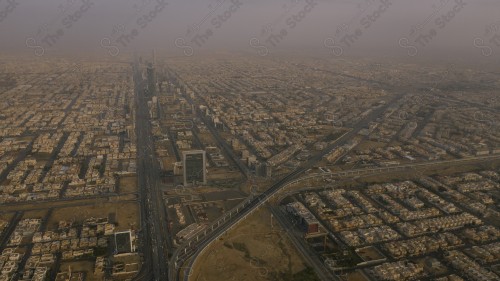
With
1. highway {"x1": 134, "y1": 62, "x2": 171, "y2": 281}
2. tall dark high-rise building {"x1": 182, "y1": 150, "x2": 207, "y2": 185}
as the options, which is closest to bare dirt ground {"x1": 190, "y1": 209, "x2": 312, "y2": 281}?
highway {"x1": 134, "y1": 62, "x2": 171, "y2": 281}

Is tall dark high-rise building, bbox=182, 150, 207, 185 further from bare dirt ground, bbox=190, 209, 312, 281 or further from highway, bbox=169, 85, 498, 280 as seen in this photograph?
bare dirt ground, bbox=190, 209, 312, 281

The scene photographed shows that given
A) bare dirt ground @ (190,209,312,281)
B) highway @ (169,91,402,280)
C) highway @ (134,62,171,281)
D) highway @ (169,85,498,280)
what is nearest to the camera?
bare dirt ground @ (190,209,312,281)

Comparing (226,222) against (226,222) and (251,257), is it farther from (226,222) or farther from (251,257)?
(251,257)

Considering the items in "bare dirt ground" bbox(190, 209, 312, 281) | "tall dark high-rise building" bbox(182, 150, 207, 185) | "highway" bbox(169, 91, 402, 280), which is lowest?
"bare dirt ground" bbox(190, 209, 312, 281)

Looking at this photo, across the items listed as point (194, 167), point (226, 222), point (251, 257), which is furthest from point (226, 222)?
point (194, 167)

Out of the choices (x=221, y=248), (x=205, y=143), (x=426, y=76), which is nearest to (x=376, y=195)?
(x=221, y=248)

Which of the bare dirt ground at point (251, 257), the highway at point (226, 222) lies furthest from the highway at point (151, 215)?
the bare dirt ground at point (251, 257)

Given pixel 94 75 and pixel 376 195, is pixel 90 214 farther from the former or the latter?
pixel 94 75
